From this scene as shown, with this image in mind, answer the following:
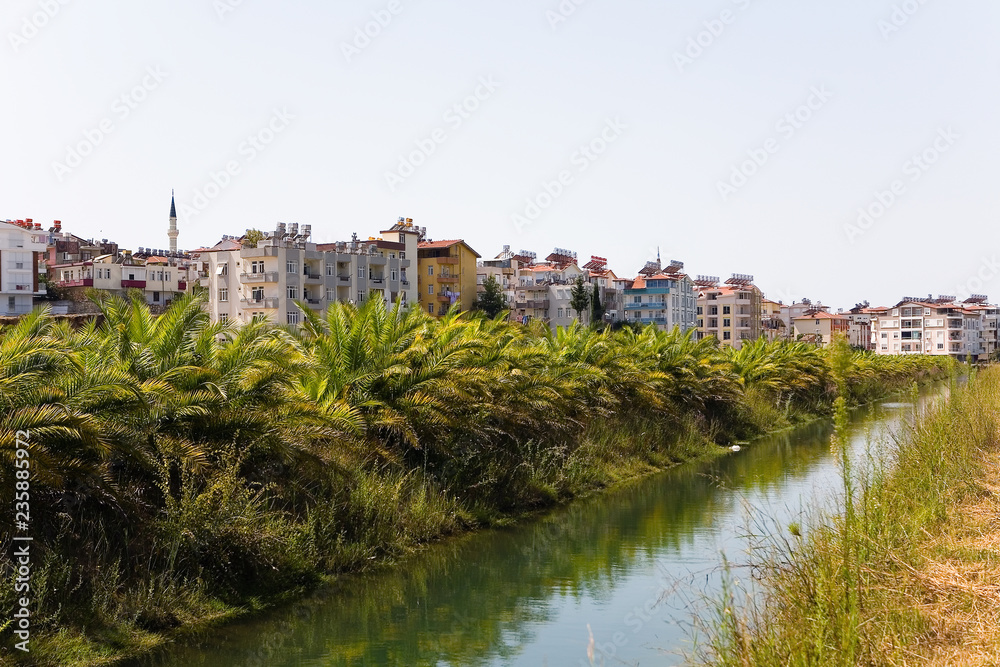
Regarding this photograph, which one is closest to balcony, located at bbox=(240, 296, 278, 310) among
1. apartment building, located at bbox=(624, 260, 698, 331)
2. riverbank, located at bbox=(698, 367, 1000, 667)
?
apartment building, located at bbox=(624, 260, 698, 331)

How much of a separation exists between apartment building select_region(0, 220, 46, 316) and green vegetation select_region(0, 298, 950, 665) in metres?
63.5

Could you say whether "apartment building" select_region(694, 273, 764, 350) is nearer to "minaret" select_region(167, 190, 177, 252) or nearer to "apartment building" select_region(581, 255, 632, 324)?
"apartment building" select_region(581, 255, 632, 324)

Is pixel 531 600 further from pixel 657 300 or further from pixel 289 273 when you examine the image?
pixel 657 300

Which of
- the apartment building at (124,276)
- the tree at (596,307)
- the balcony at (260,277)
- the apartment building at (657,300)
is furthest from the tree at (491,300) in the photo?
the balcony at (260,277)

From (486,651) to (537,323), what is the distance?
19962 millimetres

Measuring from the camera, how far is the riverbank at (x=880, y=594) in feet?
22.0

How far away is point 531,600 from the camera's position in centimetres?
1416

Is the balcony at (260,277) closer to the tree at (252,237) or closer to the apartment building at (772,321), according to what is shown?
the tree at (252,237)

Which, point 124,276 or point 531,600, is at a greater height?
point 124,276

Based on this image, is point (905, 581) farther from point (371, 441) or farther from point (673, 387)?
point (673, 387)

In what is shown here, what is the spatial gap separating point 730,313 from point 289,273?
71087 mm

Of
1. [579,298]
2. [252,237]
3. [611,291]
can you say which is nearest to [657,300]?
[611,291]

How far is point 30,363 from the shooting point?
38.8 ft

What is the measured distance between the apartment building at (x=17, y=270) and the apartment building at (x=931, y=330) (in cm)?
11379
